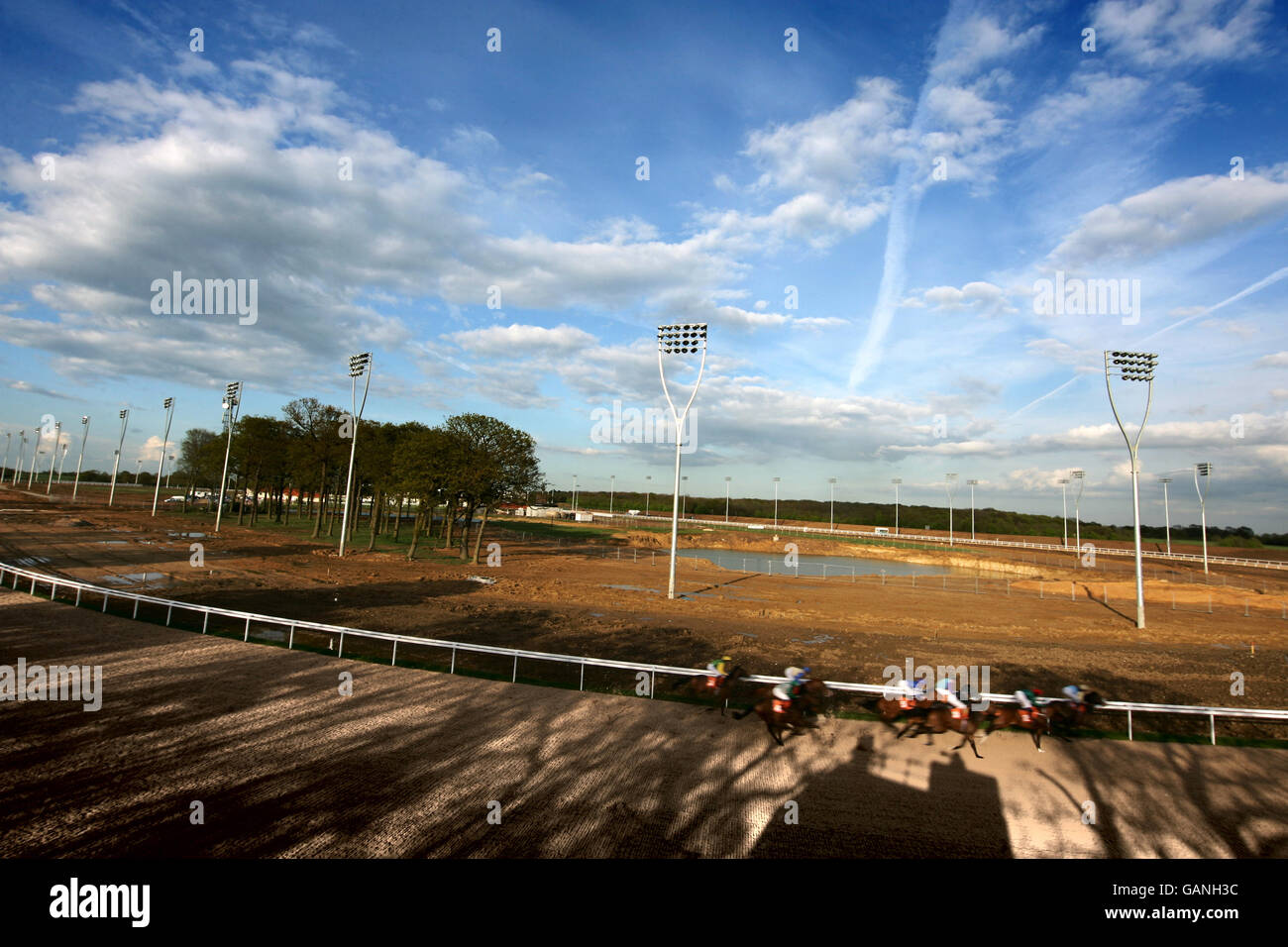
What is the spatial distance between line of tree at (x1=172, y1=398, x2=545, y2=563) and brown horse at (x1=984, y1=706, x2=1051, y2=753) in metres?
30.5

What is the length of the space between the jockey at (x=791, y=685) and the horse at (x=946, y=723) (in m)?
1.72

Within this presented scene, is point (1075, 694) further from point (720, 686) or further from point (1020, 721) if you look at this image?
point (720, 686)

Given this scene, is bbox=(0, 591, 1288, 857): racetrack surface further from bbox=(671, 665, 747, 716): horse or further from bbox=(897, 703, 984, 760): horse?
bbox=(671, 665, 747, 716): horse

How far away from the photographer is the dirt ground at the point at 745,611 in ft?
52.7

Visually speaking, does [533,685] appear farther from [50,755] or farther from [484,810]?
[50,755]

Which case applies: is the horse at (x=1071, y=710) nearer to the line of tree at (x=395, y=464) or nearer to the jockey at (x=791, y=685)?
the jockey at (x=791, y=685)

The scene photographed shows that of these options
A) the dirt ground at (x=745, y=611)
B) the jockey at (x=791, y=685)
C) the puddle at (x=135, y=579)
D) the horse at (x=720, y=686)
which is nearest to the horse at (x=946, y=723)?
the jockey at (x=791, y=685)

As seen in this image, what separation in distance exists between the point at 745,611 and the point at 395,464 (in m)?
29.3

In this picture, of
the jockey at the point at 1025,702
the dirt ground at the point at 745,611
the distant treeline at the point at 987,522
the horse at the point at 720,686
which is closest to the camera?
the jockey at the point at 1025,702

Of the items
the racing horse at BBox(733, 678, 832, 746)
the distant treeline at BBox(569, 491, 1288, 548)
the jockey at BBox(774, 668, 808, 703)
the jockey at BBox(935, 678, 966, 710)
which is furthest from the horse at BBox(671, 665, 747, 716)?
the distant treeline at BBox(569, 491, 1288, 548)

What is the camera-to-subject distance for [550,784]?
6895mm

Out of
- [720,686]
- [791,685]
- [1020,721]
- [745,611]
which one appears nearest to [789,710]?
[791,685]
